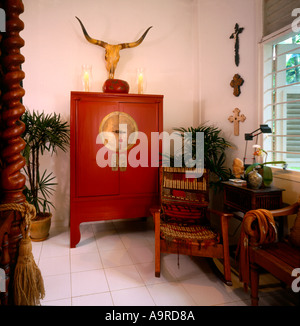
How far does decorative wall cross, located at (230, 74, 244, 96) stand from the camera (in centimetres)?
297

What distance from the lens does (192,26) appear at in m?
3.91

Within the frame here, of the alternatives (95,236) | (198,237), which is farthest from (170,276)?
(95,236)

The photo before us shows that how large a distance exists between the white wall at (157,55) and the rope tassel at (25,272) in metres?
2.38

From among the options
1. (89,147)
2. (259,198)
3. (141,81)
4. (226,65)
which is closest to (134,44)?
(141,81)

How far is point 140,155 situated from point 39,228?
1.56 m

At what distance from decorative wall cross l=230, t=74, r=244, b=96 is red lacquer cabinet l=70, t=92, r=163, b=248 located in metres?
0.94

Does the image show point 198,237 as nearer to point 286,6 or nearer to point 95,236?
point 95,236

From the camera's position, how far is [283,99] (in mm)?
2494

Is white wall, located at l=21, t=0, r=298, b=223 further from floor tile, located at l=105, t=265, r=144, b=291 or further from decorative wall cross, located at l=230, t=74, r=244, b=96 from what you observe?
floor tile, located at l=105, t=265, r=144, b=291

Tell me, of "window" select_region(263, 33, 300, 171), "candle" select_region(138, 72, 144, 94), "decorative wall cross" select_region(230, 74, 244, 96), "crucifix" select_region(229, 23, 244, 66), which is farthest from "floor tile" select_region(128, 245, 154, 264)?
"crucifix" select_region(229, 23, 244, 66)

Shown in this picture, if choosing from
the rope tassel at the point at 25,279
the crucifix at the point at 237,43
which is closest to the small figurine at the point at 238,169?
the crucifix at the point at 237,43
